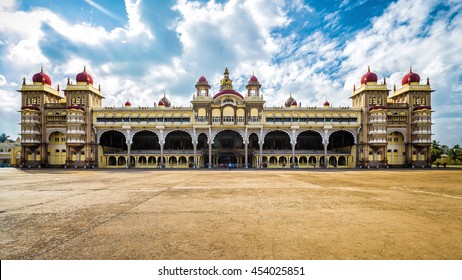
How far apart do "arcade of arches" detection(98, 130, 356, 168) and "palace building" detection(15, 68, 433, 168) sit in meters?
0.23

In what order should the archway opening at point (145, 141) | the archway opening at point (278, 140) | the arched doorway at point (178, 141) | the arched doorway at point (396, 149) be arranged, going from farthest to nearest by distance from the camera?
the archway opening at point (145, 141) → the arched doorway at point (178, 141) → the archway opening at point (278, 140) → the arched doorway at point (396, 149)

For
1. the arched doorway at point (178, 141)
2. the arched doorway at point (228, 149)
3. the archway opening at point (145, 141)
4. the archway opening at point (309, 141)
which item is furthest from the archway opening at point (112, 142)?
the archway opening at point (309, 141)

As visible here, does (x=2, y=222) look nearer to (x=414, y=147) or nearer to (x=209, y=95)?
(x=209, y=95)

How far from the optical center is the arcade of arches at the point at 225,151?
5319 centimetres

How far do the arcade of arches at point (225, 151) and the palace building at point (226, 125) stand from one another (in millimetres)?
233

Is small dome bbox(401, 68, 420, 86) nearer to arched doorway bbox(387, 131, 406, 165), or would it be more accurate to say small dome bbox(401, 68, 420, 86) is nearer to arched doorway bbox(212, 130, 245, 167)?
arched doorway bbox(387, 131, 406, 165)

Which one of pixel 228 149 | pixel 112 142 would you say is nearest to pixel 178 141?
pixel 228 149

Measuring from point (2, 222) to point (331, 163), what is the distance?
186 feet

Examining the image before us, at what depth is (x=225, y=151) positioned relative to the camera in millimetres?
54312

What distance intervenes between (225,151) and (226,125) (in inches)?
229

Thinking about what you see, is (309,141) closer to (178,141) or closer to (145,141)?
(178,141)

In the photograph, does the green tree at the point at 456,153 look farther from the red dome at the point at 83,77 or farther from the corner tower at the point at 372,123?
the red dome at the point at 83,77

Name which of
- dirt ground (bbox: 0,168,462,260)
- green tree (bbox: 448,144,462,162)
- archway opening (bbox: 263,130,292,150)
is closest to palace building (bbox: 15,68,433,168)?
archway opening (bbox: 263,130,292,150)

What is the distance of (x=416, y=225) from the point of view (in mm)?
7656
